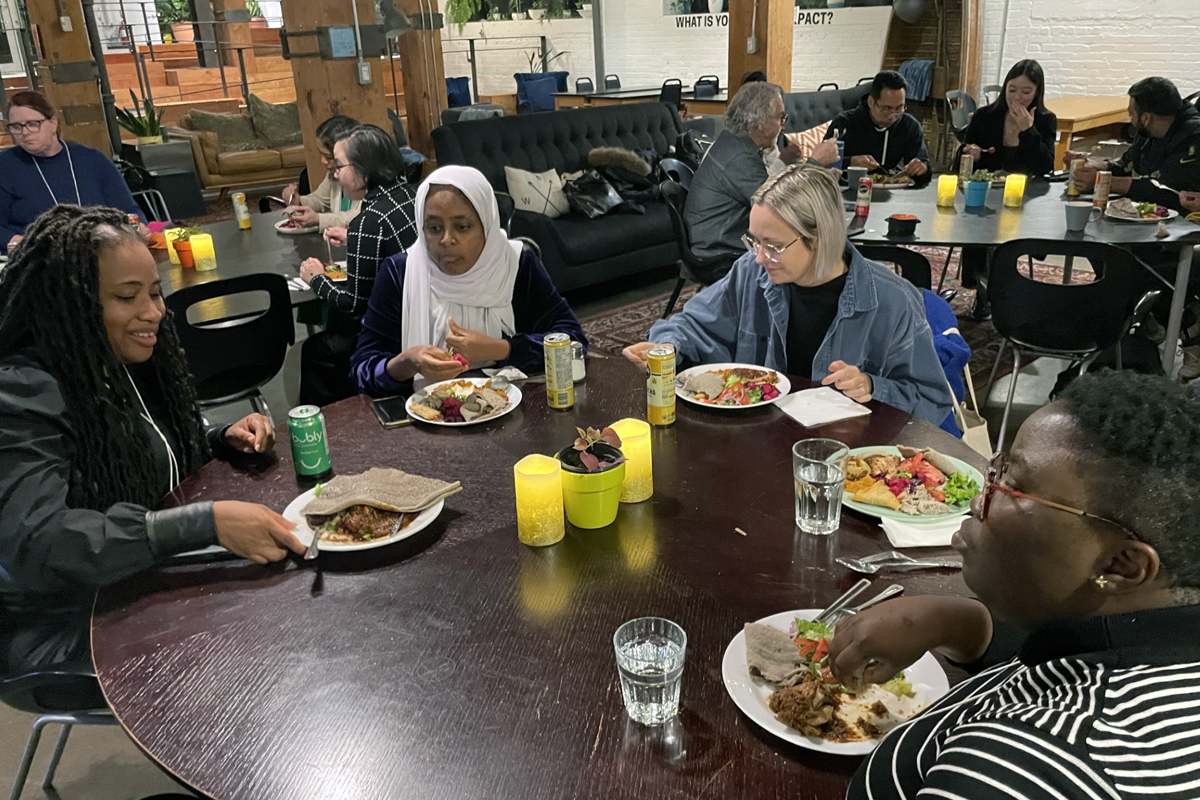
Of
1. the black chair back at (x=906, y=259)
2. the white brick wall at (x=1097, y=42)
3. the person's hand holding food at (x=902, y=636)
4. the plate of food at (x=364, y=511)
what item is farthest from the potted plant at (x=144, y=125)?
the person's hand holding food at (x=902, y=636)

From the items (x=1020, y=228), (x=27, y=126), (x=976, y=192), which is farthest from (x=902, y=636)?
(x=27, y=126)

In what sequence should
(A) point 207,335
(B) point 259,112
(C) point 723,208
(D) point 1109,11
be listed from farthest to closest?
1. (B) point 259,112
2. (D) point 1109,11
3. (C) point 723,208
4. (A) point 207,335

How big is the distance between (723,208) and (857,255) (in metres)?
2.02

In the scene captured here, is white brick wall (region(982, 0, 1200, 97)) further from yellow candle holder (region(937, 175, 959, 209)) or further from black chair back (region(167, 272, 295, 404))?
black chair back (region(167, 272, 295, 404))

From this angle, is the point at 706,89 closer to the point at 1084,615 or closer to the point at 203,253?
the point at 203,253

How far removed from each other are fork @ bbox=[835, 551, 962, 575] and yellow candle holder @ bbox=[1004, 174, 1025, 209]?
327 cm

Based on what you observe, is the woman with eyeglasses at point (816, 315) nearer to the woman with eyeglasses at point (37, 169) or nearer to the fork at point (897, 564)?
the fork at point (897, 564)

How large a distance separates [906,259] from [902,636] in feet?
8.58

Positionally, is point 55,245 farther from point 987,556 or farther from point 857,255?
point 857,255

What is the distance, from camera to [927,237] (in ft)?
11.5

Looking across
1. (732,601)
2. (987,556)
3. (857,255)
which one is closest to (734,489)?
(732,601)

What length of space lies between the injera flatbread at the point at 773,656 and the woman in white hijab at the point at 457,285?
131 centimetres

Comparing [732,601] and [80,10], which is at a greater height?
[80,10]

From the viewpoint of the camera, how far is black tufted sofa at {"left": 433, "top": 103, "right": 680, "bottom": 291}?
517 cm
